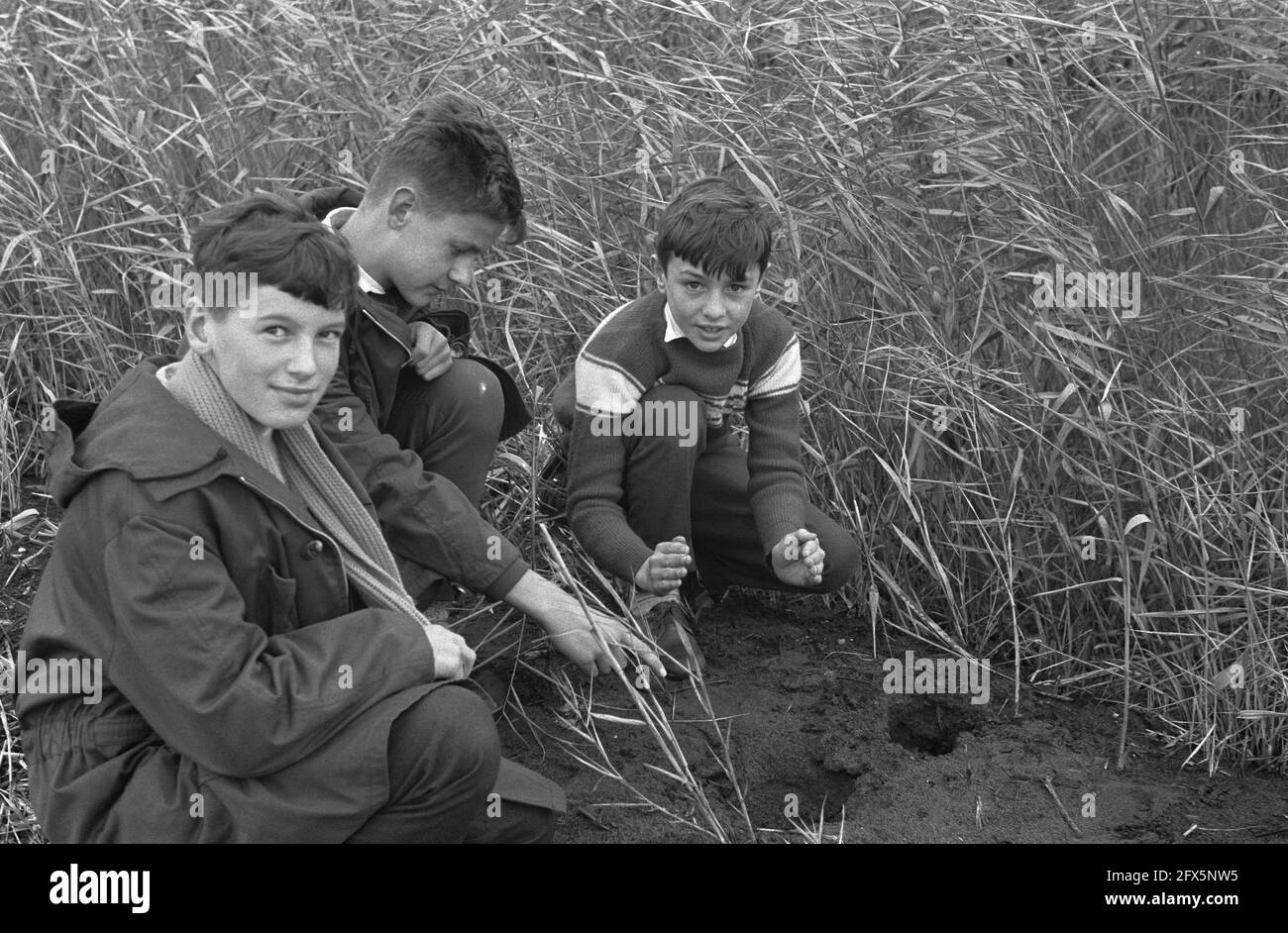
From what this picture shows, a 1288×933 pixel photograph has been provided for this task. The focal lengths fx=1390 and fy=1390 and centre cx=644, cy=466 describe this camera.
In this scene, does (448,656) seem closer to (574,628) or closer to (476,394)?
(574,628)

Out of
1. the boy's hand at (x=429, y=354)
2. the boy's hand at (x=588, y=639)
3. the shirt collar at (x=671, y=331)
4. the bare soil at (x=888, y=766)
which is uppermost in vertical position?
the shirt collar at (x=671, y=331)

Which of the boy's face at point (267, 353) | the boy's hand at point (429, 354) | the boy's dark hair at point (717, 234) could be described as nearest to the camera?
the boy's face at point (267, 353)

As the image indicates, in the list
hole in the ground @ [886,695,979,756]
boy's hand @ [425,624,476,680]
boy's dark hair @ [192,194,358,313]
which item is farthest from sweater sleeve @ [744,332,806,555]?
boy's dark hair @ [192,194,358,313]

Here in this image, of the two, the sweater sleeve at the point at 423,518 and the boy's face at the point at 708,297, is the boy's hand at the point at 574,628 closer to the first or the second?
the sweater sleeve at the point at 423,518

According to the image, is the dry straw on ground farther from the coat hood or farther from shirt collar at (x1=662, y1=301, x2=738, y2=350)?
the coat hood

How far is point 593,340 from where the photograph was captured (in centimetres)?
297

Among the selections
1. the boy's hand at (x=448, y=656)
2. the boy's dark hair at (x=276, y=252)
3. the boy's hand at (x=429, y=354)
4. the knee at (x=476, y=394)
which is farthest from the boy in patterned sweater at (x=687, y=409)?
the boy's dark hair at (x=276, y=252)

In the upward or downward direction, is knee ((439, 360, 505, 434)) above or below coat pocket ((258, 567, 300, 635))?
above

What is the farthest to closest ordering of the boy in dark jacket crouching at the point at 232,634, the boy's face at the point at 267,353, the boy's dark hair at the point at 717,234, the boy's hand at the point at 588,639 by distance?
the boy's dark hair at the point at 717,234, the boy's hand at the point at 588,639, the boy's face at the point at 267,353, the boy in dark jacket crouching at the point at 232,634

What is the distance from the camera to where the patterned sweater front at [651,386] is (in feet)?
9.55

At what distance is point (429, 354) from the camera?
2.91m

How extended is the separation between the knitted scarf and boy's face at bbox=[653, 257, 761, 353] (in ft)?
2.90

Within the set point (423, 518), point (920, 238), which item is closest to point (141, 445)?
point (423, 518)

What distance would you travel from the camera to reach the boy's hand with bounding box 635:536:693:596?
8.64ft
